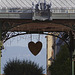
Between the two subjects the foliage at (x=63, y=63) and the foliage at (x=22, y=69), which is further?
the foliage at (x=22, y=69)

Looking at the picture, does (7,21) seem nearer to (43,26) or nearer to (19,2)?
(19,2)

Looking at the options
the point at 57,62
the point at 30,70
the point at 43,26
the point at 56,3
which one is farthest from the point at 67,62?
the point at 56,3

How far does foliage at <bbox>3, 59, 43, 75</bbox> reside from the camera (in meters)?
81.6

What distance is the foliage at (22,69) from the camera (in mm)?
81562

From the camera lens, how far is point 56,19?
41.7 m

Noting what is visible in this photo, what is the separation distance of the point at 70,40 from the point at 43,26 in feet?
11.3

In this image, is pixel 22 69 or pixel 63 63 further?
pixel 22 69

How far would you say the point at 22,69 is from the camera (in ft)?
271

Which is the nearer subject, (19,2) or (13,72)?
(19,2)

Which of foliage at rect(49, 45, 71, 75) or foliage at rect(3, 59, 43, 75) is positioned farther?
foliage at rect(3, 59, 43, 75)

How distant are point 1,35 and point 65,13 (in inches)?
258

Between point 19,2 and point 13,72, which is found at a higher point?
point 19,2

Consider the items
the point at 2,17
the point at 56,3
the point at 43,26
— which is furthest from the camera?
the point at 43,26

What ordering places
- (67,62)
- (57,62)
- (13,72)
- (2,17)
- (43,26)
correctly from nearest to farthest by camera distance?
(2,17) → (43,26) → (67,62) → (57,62) → (13,72)
